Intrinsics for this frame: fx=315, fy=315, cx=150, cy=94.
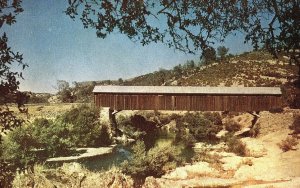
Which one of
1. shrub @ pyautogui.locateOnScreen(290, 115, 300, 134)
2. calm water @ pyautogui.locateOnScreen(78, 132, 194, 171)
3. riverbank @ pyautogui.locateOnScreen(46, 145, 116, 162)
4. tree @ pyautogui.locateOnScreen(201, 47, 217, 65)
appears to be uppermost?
tree @ pyautogui.locateOnScreen(201, 47, 217, 65)

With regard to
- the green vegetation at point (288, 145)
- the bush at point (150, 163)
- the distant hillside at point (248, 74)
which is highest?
the distant hillside at point (248, 74)

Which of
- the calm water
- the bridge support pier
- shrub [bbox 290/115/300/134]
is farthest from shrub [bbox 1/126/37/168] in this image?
shrub [bbox 290/115/300/134]

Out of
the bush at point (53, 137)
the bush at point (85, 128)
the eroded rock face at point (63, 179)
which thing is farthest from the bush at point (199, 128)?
the eroded rock face at point (63, 179)

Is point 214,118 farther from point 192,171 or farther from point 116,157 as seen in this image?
point 192,171

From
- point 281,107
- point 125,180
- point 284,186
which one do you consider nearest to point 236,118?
point 281,107

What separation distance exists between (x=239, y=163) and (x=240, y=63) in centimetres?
4514

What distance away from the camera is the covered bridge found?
25250 mm

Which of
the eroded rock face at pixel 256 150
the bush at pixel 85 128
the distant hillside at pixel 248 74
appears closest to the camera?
the eroded rock face at pixel 256 150

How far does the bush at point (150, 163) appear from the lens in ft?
42.4

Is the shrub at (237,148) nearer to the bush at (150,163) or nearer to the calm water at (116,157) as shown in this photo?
the calm water at (116,157)

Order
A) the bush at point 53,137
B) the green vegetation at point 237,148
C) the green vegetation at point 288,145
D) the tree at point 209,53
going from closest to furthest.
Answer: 1. the tree at point 209,53
2. the green vegetation at point 288,145
3. the bush at point 53,137
4. the green vegetation at point 237,148

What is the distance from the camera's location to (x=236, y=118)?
28750mm

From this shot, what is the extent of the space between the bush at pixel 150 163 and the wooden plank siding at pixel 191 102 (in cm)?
1068

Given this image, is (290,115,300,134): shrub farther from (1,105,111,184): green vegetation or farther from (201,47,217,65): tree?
(201,47,217,65): tree
